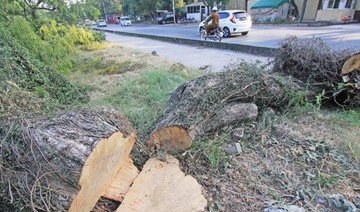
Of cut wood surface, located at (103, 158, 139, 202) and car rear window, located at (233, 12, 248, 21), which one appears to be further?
car rear window, located at (233, 12, 248, 21)

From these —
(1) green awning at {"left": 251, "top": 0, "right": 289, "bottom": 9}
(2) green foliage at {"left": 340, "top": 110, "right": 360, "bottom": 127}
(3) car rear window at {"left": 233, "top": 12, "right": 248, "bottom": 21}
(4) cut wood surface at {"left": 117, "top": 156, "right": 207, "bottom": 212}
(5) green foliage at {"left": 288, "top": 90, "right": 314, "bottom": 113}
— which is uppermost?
(1) green awning at {"left": 251, "top": 0, "right": 289, "bottom": 9}

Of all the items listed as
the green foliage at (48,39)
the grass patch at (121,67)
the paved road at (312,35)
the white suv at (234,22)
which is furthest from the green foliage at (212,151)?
the white suv at (234,22)

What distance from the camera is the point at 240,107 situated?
2.76 metres

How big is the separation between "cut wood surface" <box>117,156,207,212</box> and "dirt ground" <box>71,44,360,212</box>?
13 centimetres

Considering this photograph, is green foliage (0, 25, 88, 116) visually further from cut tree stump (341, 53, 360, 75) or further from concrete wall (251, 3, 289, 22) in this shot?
concrete wall (251, 3, 289, 22)

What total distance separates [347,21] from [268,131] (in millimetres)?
17756

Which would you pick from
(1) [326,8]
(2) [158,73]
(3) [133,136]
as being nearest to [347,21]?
(1) [326,8]

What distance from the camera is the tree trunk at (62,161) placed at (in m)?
1.52

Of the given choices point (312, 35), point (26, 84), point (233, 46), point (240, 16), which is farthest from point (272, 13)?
point (26, 84)

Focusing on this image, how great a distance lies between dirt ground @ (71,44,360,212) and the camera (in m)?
1.81

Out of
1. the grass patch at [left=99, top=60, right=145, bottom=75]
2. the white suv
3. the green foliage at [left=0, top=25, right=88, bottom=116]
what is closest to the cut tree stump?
the green foliage at [left=0, top=25, right=88, bottom=116]

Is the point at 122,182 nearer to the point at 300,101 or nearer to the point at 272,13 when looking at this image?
the point at 300,101

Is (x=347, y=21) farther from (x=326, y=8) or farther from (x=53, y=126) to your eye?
(x=53, y=126)

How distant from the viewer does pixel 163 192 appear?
6.19ft
